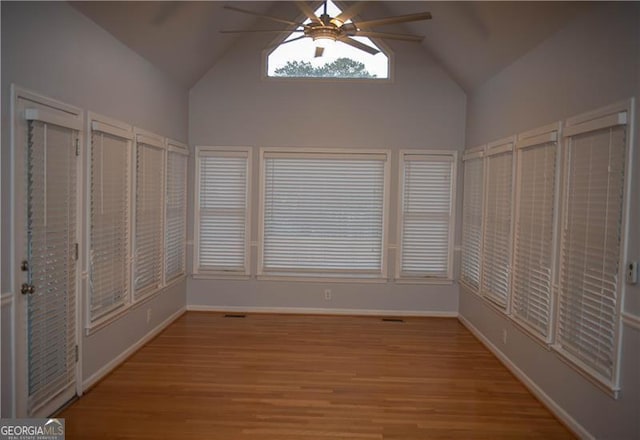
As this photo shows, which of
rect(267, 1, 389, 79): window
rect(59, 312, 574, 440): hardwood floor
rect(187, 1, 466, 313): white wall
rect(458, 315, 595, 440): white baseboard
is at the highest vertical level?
rect(267, 1, 389, 79): window

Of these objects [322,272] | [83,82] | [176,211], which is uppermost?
[83,82]

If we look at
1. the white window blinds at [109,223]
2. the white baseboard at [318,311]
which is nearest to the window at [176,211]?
the white baseboard at [318,311]

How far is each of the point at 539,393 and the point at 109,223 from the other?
3704mm

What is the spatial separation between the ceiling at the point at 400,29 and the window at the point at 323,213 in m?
1.40

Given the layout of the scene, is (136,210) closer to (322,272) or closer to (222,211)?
(222,211)

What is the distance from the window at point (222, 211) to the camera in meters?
6.18

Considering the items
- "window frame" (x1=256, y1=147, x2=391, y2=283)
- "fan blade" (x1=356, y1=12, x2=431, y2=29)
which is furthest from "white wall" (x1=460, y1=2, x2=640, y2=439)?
"window frame" (x1=256, y1=147, x2=391, y2=283)

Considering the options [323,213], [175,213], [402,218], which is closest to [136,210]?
[175,213]

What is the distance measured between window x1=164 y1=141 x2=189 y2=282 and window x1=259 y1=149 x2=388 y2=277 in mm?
986

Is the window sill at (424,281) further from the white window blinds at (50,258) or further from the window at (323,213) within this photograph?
the white window blinds at (50,258)

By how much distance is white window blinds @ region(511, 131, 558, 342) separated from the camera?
3.67 metres

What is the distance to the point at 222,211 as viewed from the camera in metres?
6.22

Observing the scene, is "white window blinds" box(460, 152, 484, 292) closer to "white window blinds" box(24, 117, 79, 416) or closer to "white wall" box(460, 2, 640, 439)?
"white wall" box(460, 2, 640, 439)

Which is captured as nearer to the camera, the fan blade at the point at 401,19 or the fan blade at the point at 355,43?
the fan blade at the point at 401,19
